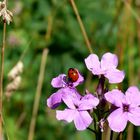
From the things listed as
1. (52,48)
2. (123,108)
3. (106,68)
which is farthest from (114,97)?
(52,48)

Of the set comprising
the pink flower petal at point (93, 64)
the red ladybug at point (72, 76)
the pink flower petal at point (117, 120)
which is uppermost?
the pink flower petal at point (93, 64)

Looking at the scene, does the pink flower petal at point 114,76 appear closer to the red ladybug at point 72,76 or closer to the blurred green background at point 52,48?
the red ladybug at point 72,76

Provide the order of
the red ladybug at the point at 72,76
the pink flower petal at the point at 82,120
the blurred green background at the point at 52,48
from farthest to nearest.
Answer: the blurred green background at the point at 52,48
the red ladybug at the point at 72,76
the pink flower petal at the point at 82,120

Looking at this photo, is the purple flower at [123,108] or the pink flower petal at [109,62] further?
the pink flower petal at [109,62]

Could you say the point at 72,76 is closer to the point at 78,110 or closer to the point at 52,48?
the point at 78,110

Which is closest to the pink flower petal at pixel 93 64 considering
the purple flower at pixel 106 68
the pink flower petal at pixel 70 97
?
the purple flower at pixel 106 68

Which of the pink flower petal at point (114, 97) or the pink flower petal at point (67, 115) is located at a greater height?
the pink flower petal at point (114, 97)

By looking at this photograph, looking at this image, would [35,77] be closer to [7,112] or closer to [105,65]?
[7,112]
